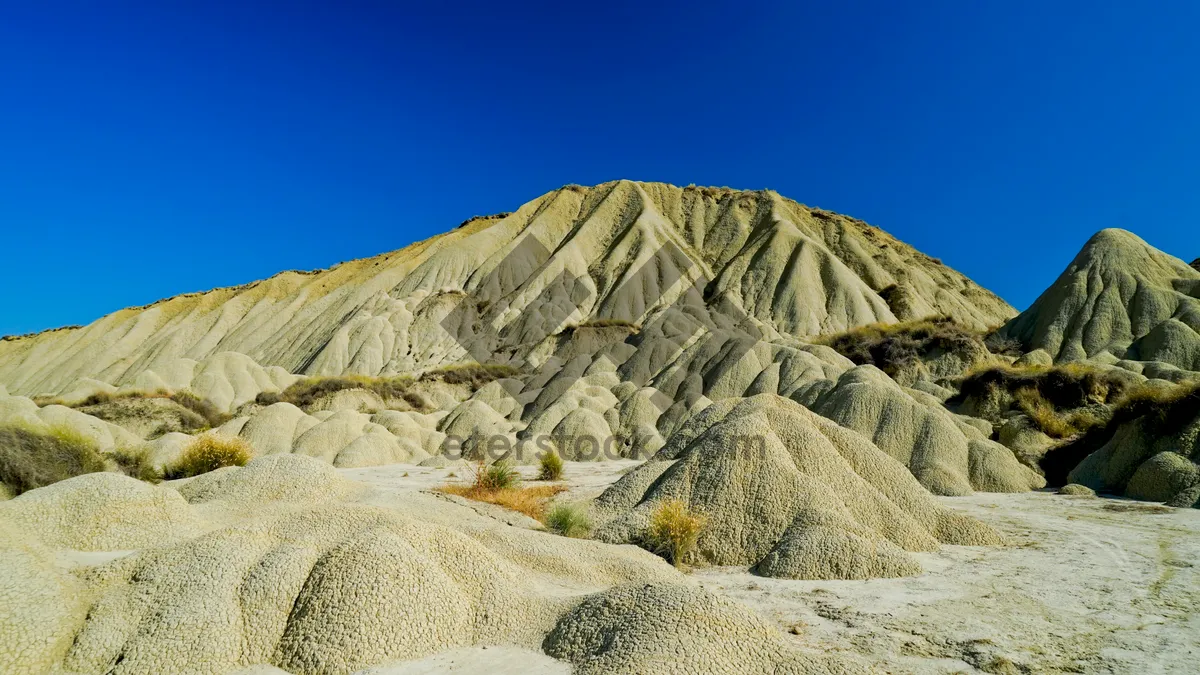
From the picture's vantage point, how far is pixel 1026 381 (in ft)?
82.0

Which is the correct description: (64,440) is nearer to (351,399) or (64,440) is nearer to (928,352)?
(351,399)

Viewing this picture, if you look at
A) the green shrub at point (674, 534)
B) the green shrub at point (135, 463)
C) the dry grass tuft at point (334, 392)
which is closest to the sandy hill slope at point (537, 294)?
the dry grass tuft at point (334, 392)

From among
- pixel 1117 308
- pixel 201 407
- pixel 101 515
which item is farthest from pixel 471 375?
pixel 101 515

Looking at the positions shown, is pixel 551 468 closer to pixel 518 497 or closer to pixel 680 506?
pixel 518 497

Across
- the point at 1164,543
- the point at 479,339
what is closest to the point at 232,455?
the point at 1164,543

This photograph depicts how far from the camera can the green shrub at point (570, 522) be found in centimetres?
988

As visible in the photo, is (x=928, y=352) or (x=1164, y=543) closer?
(x=1164, y=543)

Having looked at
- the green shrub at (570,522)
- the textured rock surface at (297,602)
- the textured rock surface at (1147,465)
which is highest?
the textured rock surface at (1147,465)

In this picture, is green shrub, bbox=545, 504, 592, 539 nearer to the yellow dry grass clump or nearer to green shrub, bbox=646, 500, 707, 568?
green shrub, bbox=646, 500, 707, 568

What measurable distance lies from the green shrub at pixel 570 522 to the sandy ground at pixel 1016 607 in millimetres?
1951

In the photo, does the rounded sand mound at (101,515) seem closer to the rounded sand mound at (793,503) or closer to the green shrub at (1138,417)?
the rounded sand mound at (793,503)

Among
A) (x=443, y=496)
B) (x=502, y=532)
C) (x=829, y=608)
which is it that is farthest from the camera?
(x=443, y=496)

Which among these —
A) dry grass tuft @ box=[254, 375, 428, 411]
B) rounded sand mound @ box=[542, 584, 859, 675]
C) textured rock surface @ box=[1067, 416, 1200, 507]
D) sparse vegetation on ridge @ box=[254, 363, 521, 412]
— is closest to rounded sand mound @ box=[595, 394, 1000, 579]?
rounded sand mound @ box=[542, 584, 859, 675]

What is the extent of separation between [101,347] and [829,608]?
86234 millimetres
